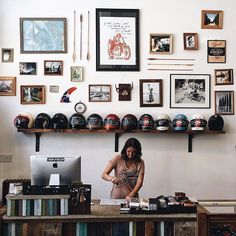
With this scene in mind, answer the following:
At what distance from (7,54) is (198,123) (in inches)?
116

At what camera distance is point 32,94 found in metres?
5.19

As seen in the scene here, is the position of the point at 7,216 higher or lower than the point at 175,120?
lower

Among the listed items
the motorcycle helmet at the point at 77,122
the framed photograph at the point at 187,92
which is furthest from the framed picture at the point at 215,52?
the motorcycle helmet at the point at 77,122

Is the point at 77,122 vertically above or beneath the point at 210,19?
beneath

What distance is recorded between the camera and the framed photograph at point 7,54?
5.20 m

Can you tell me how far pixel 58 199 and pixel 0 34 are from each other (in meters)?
3.08

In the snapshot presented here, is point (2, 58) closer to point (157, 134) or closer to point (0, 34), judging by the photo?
point (0, 34)

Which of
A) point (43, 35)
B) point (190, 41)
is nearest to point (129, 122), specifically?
point (190, 41)

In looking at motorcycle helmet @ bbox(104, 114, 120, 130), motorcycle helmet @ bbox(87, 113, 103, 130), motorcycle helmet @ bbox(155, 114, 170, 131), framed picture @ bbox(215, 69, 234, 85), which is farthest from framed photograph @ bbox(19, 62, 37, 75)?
framed picture @ bbox(215, 69, 234, 85)

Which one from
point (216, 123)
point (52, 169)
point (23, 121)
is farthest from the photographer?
point (216, 123)

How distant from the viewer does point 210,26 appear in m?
5.32

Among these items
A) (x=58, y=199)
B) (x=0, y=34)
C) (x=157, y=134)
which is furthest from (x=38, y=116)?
(x=58, y=199)

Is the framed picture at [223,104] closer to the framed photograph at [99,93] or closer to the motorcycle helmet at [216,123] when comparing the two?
the motorcycle helmet at [216,123]

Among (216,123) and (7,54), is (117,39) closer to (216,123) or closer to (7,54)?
(7,54)
